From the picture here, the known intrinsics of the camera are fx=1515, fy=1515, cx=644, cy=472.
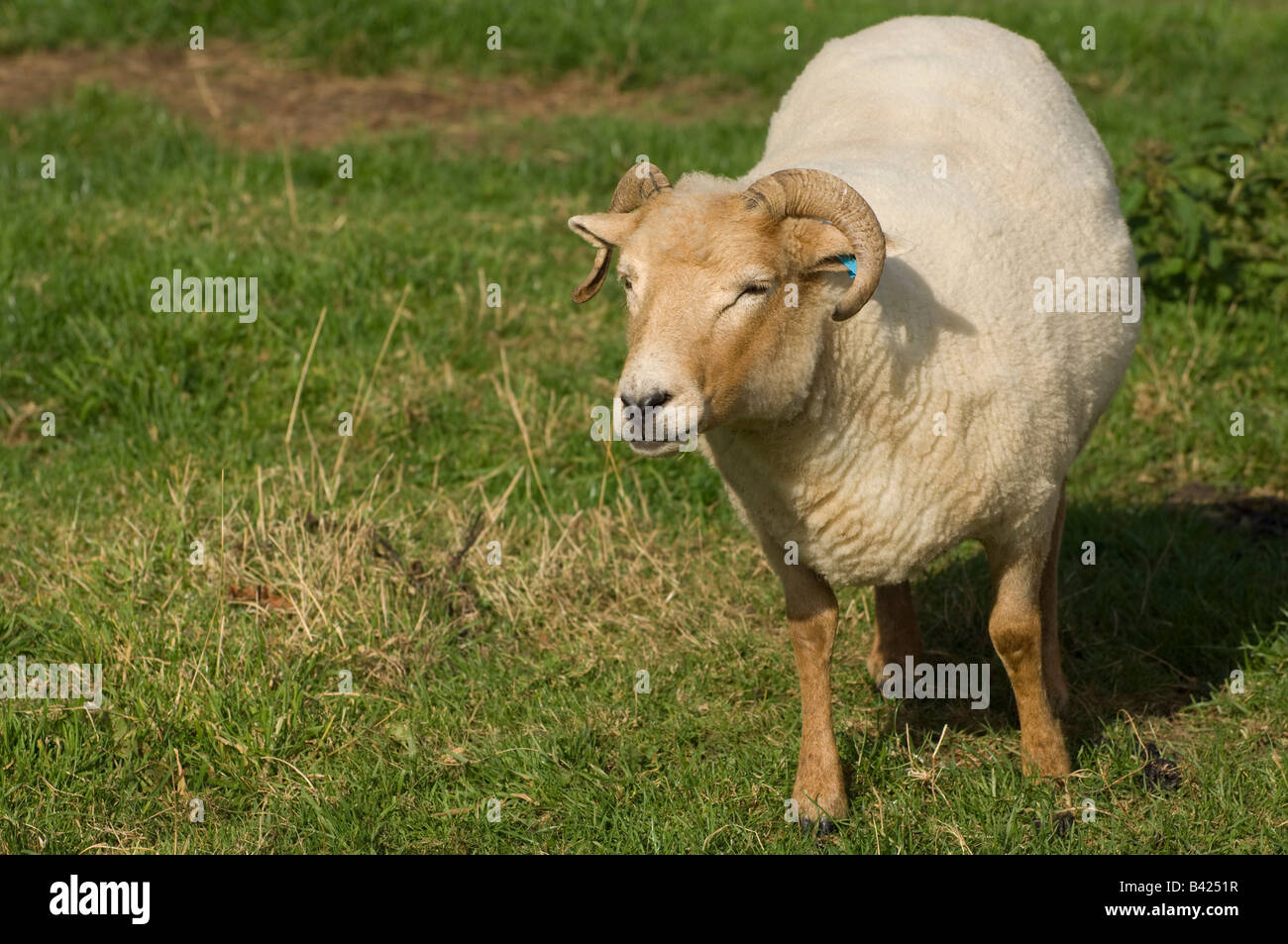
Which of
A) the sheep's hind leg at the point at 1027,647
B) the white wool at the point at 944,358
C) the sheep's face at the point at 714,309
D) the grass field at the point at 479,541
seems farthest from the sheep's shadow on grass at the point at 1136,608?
the sheep's face at the point at 714,309

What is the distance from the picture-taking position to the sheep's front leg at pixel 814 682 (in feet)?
14.4

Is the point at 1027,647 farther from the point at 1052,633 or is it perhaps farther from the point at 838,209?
the point at 838,209

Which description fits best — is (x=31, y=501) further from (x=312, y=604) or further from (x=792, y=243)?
(x=792, y=243)

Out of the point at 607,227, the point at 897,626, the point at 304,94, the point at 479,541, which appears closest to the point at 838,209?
the point at 607,227

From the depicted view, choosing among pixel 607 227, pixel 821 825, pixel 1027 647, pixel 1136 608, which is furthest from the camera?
pixel 1136 608

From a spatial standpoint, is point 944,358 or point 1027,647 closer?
point 944,358

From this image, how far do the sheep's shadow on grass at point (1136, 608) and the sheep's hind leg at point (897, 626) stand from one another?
0.14 metres

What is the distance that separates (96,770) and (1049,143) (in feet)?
11.5

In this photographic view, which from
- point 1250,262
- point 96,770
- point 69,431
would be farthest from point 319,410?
point 1250,262

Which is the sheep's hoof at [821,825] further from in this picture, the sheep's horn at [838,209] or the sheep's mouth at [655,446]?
the sheep's horn at [838,209]

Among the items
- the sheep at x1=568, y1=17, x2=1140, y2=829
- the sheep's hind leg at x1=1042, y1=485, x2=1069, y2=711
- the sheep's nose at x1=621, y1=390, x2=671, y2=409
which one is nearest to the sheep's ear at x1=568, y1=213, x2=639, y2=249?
the sheep at x1=568, y1=17, x2=1140, y2=829

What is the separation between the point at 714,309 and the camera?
11.9 feet

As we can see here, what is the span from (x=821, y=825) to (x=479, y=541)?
6.16ft
